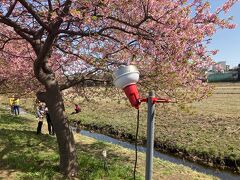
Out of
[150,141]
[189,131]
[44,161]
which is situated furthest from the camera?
[189,131]

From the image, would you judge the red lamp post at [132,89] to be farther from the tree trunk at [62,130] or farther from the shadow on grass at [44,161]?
the shadow on grass at [44,161]

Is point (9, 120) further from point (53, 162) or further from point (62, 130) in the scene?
point (62, 130)

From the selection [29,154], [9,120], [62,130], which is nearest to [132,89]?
[62,130]

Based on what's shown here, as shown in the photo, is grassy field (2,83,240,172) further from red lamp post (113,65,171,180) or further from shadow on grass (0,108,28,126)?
red lamp post (113,65,171,180)

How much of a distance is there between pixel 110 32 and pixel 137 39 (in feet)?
6.81

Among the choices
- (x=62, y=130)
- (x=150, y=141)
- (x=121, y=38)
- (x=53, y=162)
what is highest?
(x=121, y=38)

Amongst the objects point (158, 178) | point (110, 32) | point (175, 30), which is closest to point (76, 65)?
point (110, 32)

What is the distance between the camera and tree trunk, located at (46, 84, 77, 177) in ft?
32.3

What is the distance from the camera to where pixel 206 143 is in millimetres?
18234

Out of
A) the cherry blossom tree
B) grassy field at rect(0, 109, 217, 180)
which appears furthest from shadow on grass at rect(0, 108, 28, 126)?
the cherry blossom tree

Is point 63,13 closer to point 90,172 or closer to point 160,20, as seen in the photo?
point 160,20

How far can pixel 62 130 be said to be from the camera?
9922mm

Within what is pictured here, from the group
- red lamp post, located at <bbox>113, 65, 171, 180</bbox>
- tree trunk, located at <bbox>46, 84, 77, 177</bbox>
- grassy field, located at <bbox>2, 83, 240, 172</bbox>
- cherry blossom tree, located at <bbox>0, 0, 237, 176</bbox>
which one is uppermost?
cherry blossom tree, located at <bbox>0, 0, 237, 176</bbox>

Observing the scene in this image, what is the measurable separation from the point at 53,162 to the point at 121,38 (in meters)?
5.09
